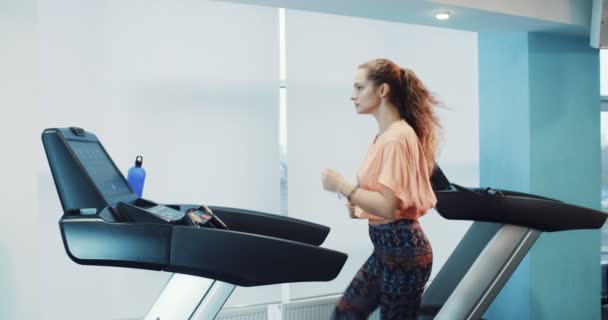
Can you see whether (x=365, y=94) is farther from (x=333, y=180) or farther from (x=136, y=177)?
(x=136, y=177)

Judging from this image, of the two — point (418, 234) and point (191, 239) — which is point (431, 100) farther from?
point (191, 239)

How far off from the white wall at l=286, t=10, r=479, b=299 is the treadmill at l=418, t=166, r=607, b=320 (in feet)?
2.87

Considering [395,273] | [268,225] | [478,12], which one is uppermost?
[478,12]

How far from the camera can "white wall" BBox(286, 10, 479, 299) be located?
10.5ft

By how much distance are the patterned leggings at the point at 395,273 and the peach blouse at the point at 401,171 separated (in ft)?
0.18

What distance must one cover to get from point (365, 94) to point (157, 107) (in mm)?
1335

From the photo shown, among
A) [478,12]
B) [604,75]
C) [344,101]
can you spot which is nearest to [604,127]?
[604,75]

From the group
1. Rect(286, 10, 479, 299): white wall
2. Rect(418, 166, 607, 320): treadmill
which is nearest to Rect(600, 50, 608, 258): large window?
Rect(286, 10, 479, 299): white wall

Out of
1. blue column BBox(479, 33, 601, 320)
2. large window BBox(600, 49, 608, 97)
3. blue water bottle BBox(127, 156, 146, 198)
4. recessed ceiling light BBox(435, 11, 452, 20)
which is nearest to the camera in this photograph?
blue water bottle BBox(127, 156, 146, 198)

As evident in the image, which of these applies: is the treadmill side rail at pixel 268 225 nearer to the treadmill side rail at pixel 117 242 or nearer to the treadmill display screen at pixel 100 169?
the treadmill display screen at pixel 100 169

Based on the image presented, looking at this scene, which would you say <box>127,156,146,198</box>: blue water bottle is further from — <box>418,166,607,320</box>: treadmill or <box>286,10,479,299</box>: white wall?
<box>418,166,607,320</box>: treadmill

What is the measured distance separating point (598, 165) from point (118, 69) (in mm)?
2883

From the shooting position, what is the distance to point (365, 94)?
192 cm

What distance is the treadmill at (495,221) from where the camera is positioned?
2.50m
